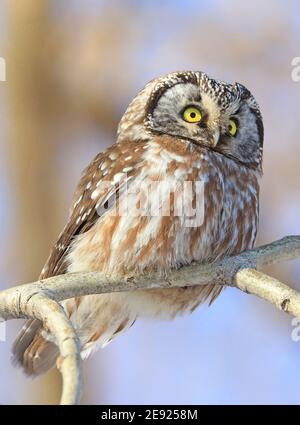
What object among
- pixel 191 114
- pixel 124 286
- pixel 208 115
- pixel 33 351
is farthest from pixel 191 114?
pixel 33 351

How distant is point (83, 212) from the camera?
5.17 meters

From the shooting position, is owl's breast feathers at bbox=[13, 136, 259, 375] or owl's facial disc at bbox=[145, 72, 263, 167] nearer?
owl's breast feathers at bbox=[13, 136, 259, 375]

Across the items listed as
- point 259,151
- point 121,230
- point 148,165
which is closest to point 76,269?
point 121,230

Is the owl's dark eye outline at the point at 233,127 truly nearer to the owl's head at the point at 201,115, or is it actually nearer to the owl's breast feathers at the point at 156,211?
the owl's head at the point at 201,115

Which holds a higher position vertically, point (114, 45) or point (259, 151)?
point (114, 45)

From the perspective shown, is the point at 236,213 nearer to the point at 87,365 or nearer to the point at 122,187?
the point at 122,187

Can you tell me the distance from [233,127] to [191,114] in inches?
10.9

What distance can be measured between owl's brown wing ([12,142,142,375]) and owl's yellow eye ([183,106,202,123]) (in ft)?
1.24

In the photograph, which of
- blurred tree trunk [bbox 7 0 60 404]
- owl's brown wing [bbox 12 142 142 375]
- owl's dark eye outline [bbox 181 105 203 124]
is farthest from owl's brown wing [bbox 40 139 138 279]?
blurred tree trunk [bbox 7 0 60 404]

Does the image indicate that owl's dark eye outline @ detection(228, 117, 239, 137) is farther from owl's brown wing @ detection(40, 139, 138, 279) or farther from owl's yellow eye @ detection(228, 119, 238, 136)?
owl's brown wing @ detection(40, 139, 138, 279)

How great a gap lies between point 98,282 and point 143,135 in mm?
1290

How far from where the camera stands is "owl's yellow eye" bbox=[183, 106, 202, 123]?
5230mm

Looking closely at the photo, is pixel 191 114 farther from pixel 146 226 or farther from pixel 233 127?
pixel 146 226

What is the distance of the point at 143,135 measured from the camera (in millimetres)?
5293
